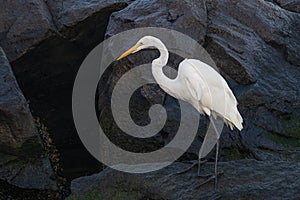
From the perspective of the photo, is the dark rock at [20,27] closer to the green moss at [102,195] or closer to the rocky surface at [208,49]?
the rocky surface at [208,49]

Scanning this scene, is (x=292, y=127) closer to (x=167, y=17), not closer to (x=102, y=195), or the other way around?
(x=167, y=17)

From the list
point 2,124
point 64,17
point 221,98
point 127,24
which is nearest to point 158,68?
point 221,98

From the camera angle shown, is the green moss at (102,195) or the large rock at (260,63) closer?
the green moss at (102,195)

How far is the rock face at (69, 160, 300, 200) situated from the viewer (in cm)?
411

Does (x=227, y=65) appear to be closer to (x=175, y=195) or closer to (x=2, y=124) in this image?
(x=175, y=195)

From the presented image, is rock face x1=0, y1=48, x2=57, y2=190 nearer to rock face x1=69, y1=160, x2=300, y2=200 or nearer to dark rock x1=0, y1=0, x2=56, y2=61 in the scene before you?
dark rock x1=0, y1=0, x2=56, y2=61

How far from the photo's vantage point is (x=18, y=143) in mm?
5695

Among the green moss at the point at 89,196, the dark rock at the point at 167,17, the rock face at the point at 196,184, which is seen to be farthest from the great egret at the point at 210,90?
the dark rock at the point at 167,17

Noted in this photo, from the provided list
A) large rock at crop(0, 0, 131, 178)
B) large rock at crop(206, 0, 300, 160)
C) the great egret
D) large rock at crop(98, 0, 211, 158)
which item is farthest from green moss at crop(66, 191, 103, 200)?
large rock at crop(0, 0, 131, 178)

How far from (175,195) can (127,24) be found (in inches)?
95.7

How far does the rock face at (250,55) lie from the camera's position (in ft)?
18.8

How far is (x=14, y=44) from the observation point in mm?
6914

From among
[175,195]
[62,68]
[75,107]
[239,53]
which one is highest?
[239,53]

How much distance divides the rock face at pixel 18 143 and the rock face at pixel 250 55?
1.16 m
